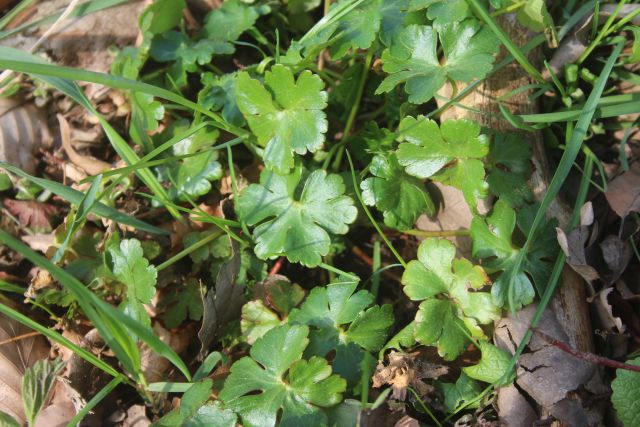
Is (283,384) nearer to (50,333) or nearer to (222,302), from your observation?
(222,302)

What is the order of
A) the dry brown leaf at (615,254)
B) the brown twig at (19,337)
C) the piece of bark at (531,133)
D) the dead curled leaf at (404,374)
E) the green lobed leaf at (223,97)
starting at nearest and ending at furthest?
the dead curled leaf at (404,374) < the piece of bark at (531,133) < the dry brown leaf at (615,254) < the brown twig at (19,337) < the green lobed leaf at (223,97)

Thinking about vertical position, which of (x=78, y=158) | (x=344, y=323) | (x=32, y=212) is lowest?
(x=344, y=323)

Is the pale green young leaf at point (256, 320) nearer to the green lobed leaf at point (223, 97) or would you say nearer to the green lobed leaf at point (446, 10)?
the green lobed leaf at point (223, 97)

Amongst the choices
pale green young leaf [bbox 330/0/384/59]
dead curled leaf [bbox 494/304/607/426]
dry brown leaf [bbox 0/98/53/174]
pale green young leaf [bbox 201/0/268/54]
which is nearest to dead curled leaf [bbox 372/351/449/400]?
dead curled leaf [bbox 494/304/607/426]

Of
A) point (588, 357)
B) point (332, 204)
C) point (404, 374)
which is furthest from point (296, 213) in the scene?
point (588, 357)

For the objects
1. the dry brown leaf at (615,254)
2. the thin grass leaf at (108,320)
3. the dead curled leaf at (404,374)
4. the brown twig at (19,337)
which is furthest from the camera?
the brown twig at (19,337)

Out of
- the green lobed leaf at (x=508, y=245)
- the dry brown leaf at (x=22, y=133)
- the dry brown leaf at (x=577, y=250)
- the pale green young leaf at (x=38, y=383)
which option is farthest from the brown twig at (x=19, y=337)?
the dry brown leaf at (x=577, y=250)
